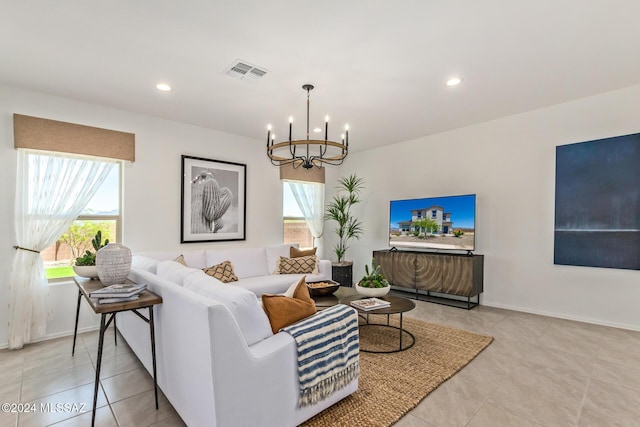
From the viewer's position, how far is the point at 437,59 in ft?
8.96

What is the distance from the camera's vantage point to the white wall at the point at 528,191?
3.54 meters

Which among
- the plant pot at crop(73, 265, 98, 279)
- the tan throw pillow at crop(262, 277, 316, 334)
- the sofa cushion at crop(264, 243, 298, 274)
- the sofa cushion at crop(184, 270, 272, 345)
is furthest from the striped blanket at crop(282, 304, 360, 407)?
the sofa cushion at crop(264, 243, 298, 274)

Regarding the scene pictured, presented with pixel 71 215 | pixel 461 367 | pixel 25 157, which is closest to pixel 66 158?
pixel 25 157

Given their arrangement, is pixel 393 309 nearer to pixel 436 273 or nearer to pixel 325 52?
pixel 436 273

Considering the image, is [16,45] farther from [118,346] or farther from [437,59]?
[437,59]

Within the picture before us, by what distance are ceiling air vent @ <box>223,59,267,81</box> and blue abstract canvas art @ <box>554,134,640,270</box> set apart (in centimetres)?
369

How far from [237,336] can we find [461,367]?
2021mm

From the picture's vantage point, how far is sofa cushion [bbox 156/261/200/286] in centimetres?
221

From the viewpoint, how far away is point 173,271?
2.36 meters

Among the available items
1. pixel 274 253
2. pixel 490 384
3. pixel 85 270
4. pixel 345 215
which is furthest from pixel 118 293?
pixel 345 215

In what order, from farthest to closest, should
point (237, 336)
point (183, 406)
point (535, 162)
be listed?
point (535, 162), point (183, 406), point (237, 336)

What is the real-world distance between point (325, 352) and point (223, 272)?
244 centimetres

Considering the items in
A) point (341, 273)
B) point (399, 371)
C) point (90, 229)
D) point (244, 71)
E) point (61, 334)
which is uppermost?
point (244, 71)

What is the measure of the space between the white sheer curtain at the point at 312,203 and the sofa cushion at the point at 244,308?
13.7 ft
